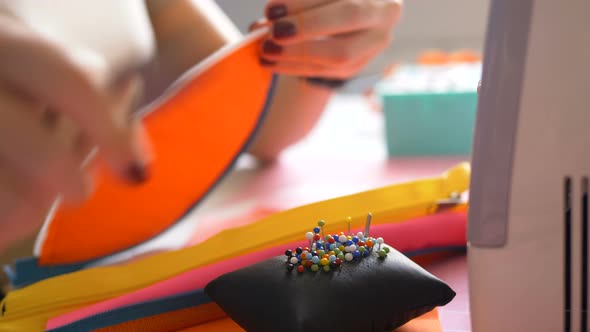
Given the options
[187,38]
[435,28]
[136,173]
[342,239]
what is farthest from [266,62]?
[435,28]

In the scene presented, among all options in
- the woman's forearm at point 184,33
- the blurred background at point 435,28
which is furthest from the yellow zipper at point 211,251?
the blurred background at point 435,28

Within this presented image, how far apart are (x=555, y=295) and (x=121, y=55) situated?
30 cm

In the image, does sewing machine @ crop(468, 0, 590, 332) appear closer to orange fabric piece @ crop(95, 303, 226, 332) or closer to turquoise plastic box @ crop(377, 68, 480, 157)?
orange fabric piece @ crop(95, 303, 226, 332)

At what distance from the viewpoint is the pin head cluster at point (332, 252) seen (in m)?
0.34

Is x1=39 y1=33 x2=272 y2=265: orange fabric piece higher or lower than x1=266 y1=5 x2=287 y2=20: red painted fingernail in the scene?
lower

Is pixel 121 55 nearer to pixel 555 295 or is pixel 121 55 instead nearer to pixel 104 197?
pixel 104 197

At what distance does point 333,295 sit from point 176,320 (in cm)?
11

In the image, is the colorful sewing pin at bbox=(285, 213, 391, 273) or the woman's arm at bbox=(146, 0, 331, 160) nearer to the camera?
the colorful sewing pin at bbox=(285, 213, 391, 273)

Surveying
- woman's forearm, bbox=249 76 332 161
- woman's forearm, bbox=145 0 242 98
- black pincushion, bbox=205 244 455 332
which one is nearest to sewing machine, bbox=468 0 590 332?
black pincushion, bbox=205 244 455 332

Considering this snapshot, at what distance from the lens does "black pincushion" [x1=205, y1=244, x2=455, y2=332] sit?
32cm

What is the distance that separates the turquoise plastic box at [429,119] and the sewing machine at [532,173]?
52cm

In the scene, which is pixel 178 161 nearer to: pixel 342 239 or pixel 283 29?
pixel 283 29

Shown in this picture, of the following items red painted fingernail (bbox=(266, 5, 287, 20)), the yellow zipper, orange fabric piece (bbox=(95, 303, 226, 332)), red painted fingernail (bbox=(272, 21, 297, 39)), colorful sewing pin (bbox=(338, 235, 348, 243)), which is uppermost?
red painted fingernail (bbox=(266, 5, 287, 20))

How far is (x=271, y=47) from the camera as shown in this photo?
1.77 feet
